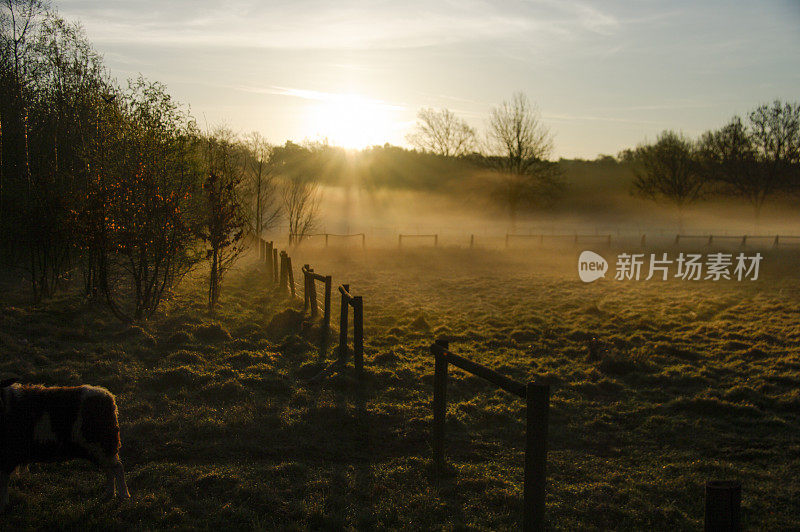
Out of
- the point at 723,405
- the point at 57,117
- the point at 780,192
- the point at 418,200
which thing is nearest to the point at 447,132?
the point at 418,200

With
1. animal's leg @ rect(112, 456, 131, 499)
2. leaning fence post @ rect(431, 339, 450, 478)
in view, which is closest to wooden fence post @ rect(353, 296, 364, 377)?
leaning fence post @ rect(431, 339, 450, 478)

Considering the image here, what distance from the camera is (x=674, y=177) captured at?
132 feet

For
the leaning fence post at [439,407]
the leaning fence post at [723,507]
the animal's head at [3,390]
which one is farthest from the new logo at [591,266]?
the animal's head at [3,390]

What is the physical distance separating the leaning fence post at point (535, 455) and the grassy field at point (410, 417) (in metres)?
0.54

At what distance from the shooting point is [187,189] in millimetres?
11133

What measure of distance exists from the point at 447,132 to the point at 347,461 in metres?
54.6

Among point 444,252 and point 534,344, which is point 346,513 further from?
point 444,252

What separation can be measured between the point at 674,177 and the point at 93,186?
136ft

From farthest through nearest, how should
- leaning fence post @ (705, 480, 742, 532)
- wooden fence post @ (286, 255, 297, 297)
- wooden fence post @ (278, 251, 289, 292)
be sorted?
wooden fence post @ (278, 251, 289, 292) < wooden fence post @ (286, 255, 297, 297) < leaning fence post @ (705, 480, 742, 532)

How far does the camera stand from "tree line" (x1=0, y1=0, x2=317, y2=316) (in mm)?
9906

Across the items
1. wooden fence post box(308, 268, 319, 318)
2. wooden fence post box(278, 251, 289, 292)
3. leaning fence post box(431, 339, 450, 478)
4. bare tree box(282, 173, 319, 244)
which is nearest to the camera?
leaning fence post box(431, 339, 450, 478)

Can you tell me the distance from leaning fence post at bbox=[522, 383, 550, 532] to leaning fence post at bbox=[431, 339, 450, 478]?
4.65 ft

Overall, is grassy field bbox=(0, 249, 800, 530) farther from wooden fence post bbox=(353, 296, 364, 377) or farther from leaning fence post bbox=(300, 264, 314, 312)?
leaning fence post bbox=(300, 264, 314, 312)

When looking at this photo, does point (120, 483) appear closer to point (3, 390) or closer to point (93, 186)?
point (3, 390)
